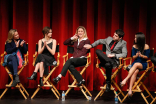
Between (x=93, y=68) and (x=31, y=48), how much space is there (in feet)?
5.29

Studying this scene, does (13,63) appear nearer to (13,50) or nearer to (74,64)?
(13,50)

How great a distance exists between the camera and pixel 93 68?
5266 millimetres

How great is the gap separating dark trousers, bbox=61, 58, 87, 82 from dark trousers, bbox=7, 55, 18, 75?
3.05 feet

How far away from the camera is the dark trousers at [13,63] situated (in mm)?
4194

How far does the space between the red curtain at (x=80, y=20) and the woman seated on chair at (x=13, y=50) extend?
79cm

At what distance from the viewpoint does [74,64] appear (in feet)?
13.9

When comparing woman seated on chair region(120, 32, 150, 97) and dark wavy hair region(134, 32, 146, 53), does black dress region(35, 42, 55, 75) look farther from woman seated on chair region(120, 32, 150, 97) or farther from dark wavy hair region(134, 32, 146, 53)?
dark wavy hair region(134, 32, 146, 53)

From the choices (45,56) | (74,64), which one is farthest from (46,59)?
(74,64)

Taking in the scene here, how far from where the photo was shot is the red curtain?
5055 millimetres

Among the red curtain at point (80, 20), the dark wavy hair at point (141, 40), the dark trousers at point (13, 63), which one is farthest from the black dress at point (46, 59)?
the dark wavy hair at point (141, 40)

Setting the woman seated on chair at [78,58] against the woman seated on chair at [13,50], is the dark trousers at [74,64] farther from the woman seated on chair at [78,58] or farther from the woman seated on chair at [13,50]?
the woman seated on chair at [13,50]

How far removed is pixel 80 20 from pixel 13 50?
1.82 meters

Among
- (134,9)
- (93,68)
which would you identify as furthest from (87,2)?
(93,68)

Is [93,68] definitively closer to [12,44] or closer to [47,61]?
[47,61]
